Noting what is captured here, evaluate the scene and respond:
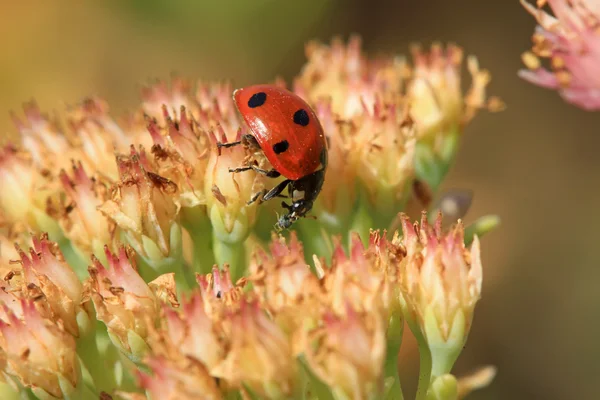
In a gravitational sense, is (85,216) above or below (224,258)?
above

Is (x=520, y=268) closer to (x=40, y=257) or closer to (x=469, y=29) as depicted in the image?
(x=469, y=29)

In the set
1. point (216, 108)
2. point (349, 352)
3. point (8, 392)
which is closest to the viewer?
point (349, 352)

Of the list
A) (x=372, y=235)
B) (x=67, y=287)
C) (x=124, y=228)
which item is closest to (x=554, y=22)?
(x=372, y=235)

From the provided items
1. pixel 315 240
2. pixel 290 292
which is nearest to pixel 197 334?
pixel 290 292

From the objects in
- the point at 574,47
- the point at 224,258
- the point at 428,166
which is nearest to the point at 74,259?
the point at 224,258

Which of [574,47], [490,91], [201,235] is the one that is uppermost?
[201,235]

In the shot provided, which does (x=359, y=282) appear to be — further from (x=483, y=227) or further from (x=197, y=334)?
(x=483, y=227)

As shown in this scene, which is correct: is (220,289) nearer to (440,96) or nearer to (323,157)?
(323,157)

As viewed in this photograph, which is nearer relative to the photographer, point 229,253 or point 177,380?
point 177,380

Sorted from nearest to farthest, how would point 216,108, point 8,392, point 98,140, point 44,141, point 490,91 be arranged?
point 8,392
point 216,108
point 98,140
point 44,141
point 490,91
